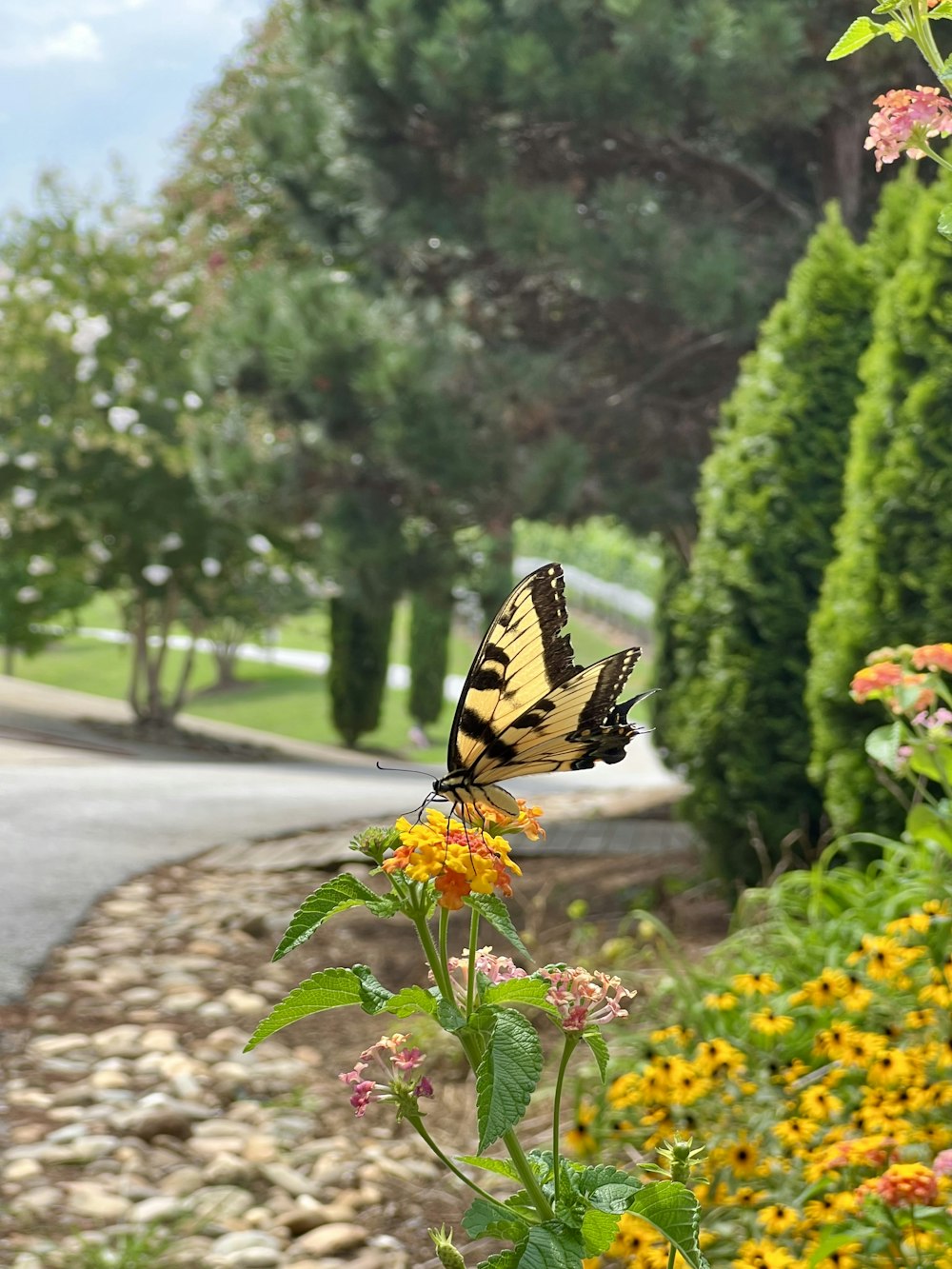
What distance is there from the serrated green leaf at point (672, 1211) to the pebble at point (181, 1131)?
143 centimetres

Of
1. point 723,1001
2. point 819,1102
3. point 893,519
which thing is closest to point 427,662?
point 893,519

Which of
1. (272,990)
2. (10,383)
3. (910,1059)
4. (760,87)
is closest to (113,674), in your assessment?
(10,383)

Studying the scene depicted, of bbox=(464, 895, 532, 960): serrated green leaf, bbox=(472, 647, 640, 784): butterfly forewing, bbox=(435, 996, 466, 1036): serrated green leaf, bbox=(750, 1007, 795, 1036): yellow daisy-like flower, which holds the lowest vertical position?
bbox=(750, 1007, 795, 1036): yellow daisy-like flower

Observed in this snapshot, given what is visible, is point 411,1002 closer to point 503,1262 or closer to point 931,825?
point 503,1262

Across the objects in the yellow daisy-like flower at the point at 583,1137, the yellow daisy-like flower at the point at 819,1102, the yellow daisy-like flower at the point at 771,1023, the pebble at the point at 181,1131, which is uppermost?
the yellow daisy-like flower at the point at 771,1023

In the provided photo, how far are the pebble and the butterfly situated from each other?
1.54 m

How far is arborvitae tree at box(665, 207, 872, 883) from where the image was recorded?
445 centimetres

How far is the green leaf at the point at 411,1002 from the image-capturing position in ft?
3.80

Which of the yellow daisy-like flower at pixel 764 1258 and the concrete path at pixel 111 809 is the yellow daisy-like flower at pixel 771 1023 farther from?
the concrete path at pixel 111 809

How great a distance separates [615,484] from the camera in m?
8.05

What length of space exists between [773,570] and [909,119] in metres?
3.12

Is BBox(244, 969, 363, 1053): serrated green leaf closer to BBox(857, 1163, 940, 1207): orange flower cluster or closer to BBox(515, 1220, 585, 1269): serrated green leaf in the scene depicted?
BBox(515, 1220, 585, 1269): serrated green leaf

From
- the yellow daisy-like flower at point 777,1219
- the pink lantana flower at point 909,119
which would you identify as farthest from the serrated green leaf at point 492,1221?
the pink lantana flower at point 909,119

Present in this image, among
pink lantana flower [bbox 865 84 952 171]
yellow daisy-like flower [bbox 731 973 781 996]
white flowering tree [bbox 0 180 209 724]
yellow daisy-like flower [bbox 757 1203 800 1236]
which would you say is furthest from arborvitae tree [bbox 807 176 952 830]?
white flowering tree [bbox 0 180 209 724]
